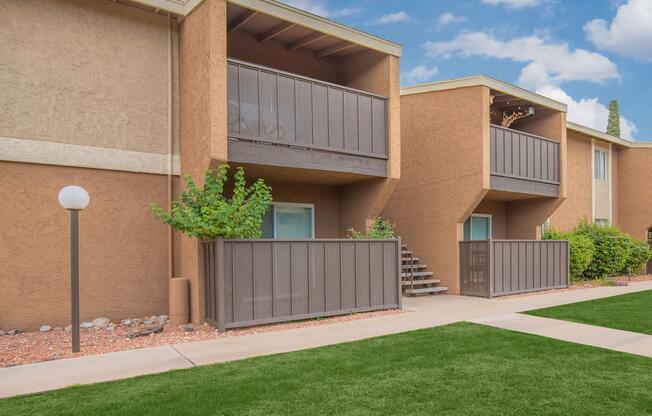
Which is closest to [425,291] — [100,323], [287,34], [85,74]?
[287,34]

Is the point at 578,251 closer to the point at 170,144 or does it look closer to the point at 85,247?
the point at 170,144

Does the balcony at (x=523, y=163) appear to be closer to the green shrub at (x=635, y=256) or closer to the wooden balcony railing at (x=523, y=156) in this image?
the wooden balcony railing at (x=523, y=156)

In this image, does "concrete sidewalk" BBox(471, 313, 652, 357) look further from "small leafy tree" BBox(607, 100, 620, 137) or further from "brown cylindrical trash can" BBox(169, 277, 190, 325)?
"small leafy tree" BBox(607, 100, 620, 137)

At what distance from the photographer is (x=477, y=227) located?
16250 mm

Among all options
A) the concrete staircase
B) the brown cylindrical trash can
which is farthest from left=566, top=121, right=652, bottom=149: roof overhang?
the brown cylindrical trash can

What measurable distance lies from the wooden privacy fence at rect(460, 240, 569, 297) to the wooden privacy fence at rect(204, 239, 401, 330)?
3.27 meters

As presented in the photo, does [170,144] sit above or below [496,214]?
above

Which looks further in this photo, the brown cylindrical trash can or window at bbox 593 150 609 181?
window at bbox 593 150 609 181

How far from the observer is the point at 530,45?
147ft

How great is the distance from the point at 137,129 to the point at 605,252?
1635 centimetres

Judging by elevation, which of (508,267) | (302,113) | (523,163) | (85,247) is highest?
(302,113)

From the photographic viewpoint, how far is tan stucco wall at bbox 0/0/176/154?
845 cm

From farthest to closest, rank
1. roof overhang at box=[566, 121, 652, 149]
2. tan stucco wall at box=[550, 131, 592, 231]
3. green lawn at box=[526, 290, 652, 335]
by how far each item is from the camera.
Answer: tan stucco wall at box=[550, 131, 592, 231], roof overhang at box=[566, 121, 652, 149], green lawn at box=[526, 290, 652, 335]

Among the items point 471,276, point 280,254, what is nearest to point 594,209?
point 471,276
